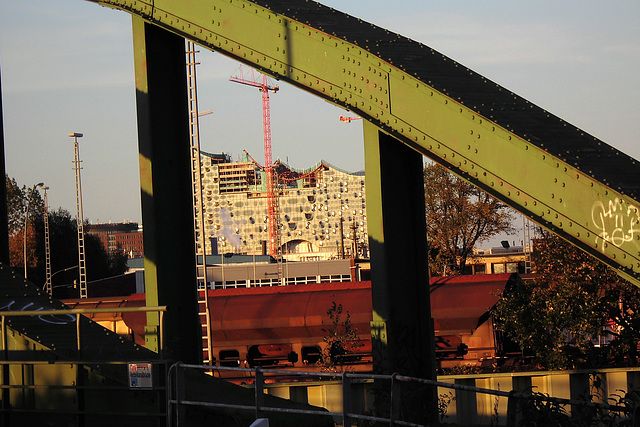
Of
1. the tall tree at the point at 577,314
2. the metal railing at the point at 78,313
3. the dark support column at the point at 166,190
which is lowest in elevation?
the tall tree at the point at 577,314

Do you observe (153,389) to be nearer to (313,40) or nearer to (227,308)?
(313,40)

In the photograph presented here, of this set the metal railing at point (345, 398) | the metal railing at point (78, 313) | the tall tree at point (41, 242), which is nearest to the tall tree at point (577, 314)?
the metal railing at point (345, 398)

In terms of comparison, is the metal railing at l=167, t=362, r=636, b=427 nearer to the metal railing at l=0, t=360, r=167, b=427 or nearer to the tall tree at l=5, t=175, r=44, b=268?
the metal railing at l=0, t=360, r=167, b=427

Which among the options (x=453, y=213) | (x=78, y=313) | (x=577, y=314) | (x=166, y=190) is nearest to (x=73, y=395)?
(x=78, y=313)

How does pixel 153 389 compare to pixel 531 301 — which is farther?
pixel 531 301

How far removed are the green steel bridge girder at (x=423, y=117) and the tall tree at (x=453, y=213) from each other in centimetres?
4952

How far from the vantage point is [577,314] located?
18.0 m

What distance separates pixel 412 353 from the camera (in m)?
9.32

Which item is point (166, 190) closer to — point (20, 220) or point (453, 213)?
point (453, 213)

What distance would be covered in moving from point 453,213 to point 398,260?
5095cm

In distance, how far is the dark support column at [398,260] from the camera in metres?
9.12

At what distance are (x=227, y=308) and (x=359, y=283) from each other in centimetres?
489

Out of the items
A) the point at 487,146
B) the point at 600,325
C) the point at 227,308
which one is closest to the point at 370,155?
the point at 487,146

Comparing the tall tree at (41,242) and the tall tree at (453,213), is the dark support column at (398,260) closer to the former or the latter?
the tall tree at (453,213)
